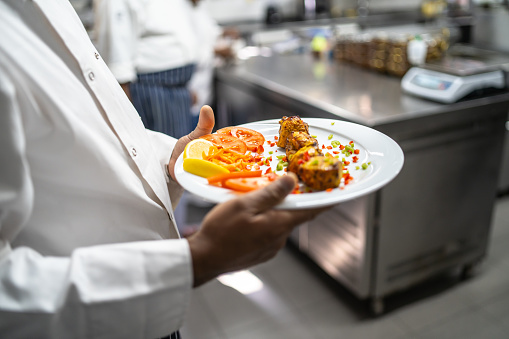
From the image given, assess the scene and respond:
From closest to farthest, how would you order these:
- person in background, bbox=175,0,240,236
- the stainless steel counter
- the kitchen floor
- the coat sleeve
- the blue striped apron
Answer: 1. the coat sleeve
2. the stainless steel counter
3. the kitchen floor
4. the blue striped apron
5. person in background, bbox=175,0,240,236

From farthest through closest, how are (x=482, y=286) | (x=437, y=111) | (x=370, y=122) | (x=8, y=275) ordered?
(x=482, y=286) → (x=437, y=111) → (x=370, y=122) → (x=8, y=275)

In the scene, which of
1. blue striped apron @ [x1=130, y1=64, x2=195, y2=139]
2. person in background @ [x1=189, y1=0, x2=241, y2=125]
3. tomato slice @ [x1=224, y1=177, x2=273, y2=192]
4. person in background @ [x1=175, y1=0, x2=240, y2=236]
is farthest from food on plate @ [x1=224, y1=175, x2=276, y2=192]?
person in background @ [x1=189, y1=0, x2=241, y2=125]

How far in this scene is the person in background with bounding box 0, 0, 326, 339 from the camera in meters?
0.68

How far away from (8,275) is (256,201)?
0.43m

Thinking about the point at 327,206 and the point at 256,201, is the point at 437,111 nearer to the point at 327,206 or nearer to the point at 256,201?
the point at 327,206

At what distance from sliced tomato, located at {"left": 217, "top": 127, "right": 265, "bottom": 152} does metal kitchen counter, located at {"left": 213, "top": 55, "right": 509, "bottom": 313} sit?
89 cm

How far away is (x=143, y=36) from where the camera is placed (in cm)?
250

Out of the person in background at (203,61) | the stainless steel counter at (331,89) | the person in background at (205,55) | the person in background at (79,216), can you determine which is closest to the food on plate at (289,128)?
the person in background at (79,216)

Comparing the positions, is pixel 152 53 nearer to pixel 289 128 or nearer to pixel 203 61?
pixel 203 61

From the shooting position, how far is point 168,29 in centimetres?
254

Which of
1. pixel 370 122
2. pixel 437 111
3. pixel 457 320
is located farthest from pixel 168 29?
pixel 457 320

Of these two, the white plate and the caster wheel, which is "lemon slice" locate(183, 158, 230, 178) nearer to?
the white plate

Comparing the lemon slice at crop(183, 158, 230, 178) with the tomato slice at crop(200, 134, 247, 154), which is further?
the tomato slice at crop(200, 134, 247, 154)

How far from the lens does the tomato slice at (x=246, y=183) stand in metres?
0.88
